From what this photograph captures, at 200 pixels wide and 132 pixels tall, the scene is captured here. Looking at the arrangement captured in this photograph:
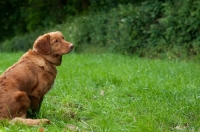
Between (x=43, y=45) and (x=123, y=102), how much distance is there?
1708 mm

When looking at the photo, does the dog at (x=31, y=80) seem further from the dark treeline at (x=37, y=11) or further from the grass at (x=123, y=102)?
the dark treeline at (x=37, y=11)

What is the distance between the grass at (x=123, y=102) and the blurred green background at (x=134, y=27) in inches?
187

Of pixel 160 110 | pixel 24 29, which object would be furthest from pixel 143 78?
pixel 24 29

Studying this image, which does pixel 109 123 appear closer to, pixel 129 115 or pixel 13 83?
pixel 129 115

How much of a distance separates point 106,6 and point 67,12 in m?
6.47

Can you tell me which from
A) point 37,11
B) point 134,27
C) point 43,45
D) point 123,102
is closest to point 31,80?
point 43,45

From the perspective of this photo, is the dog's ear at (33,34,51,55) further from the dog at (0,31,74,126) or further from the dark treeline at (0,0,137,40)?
the dark treeline at (0,0,137,40)

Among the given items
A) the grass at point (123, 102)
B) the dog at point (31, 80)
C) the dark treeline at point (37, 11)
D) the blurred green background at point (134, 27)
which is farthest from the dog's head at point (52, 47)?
the dark treeline at point (37, 11)

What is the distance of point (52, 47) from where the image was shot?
20.9 ft

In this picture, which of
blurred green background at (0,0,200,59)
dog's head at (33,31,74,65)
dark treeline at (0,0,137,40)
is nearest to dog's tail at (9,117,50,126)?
dog's head at (33,31,74,65)

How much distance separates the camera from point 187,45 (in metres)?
14.5

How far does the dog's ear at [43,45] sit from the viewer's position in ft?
20.5

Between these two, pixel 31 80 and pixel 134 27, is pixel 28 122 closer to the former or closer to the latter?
pixel 31 80

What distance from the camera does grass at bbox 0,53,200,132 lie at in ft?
18.6
